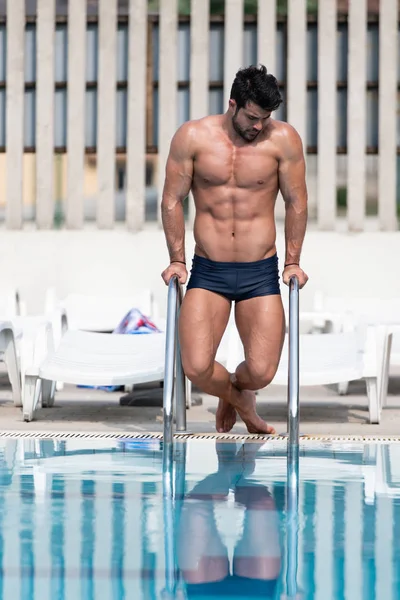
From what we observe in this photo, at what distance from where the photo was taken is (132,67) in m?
11.8

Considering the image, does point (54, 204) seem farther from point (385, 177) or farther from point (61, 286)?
point (385, 177)

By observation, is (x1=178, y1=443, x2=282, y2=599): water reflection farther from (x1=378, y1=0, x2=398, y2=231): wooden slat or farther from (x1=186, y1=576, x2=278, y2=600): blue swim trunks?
(x1=378, y1=0, x2=398, y2=231): wooden slat

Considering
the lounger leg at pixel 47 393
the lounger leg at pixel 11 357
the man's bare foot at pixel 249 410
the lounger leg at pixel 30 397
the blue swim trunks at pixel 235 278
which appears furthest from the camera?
the lounger leg at pixel 47 393

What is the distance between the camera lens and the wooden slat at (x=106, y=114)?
11820 millimetres

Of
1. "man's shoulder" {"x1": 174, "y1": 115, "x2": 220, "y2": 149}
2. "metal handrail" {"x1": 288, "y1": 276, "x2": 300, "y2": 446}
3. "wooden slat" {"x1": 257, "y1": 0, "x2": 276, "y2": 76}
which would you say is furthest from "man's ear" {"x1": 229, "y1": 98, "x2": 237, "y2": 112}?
"wooden slat" {"x1": 257, "y1": 0, "x2": 276, "y2": 76}

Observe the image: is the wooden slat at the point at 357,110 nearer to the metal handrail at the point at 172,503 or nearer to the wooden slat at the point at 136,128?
the wooden slat at the point at 136,128

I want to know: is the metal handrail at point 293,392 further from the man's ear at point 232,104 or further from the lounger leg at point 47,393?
the lounger leg at point 47,393

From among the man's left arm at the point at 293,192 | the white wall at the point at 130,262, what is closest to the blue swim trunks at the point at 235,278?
the man's left arm at the point at 293,192

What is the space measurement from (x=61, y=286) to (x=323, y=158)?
2.91 m

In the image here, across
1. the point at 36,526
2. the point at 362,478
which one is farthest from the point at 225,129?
the point at 36,526

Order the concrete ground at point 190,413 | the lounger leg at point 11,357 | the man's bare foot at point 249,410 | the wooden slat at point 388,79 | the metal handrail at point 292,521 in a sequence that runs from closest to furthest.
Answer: the metal handrail at point 292,521, the man's bare foot at point 249,410, the concrete ground at point 190,413, the lounger leg at point 11,357, the wooden slat at point 388,79

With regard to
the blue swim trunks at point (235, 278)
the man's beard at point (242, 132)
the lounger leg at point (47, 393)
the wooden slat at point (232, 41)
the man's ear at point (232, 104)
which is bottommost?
the lounger leg at point (47, 393)

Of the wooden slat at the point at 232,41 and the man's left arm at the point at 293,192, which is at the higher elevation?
the wooden slat at the point at 232,41

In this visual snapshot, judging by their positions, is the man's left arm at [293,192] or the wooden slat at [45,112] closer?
the man's left arm at [293,192]
